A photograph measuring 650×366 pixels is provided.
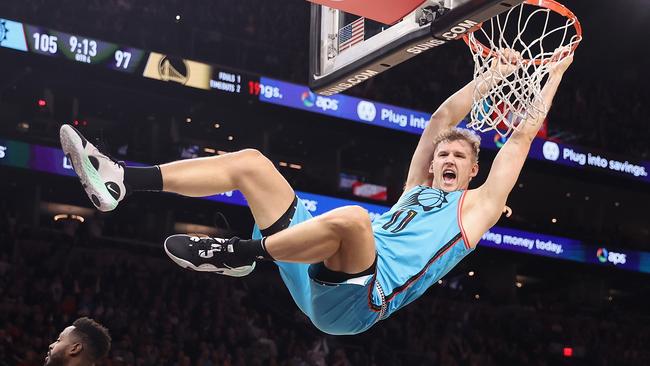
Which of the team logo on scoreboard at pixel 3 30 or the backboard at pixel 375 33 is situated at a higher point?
the team logo on scoreboard at pixel 3 30

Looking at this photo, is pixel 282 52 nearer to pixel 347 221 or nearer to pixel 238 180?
pixel 238 180

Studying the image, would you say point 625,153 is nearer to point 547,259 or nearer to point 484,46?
point 547,259

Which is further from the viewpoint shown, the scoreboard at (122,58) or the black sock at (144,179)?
the scoreboard at (122,58)

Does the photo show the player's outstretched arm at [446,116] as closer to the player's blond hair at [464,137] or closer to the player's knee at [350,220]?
the player's blond hair at [464,137]

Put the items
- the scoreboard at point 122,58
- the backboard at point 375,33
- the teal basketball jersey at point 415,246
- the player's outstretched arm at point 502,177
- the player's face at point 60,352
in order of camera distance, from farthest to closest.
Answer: the scoreboard at point 122,58
the player's outstretched arm at point 502,177
the teal basketball jersey at point 415,246
the backboard at point 375,33
the player's face at point 60,352

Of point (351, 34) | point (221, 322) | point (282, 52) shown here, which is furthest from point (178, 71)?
point (351, 34)

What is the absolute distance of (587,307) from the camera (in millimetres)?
22203

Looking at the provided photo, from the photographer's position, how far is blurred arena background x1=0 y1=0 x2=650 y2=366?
14.1 meters

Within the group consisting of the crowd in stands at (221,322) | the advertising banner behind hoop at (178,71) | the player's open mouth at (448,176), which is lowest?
the crowd in stands at (221,322)

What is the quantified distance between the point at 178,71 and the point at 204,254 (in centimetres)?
1097

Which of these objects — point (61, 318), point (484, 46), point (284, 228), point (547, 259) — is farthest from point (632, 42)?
point (284, 228)

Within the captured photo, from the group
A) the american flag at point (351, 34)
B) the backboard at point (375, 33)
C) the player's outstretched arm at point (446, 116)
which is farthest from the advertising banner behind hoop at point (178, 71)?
the player's outstretched arm at point (446, 116)

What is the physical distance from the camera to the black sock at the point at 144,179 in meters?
4.86

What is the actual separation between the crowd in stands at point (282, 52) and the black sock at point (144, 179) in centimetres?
1086
